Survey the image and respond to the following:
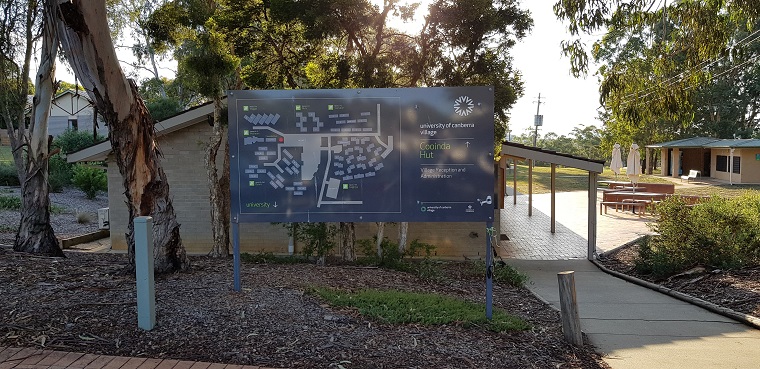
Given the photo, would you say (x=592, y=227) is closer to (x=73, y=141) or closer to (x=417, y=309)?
(x=417, y=309)

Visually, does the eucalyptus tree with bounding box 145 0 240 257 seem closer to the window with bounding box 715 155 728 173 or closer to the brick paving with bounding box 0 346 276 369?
the brick paving with bounding box 0 346 276 369

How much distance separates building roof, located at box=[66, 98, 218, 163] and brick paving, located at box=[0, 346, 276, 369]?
9.69 meters

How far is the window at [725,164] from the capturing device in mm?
38300

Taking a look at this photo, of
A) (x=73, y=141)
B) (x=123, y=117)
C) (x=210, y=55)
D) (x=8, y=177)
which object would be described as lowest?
(x=8, y=177)

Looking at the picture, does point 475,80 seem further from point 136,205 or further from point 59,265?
point 59,265

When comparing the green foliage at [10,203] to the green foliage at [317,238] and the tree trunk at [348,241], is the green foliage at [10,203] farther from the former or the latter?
the tree trunk at [348,241]

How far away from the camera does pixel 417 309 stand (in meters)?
5.83

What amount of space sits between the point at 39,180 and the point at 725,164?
4227 centimetres

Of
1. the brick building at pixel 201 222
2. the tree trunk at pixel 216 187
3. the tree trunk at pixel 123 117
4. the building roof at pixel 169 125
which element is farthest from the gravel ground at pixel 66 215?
the tree trunk at pixel 123 117

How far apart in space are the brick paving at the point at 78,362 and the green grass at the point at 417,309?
163cm

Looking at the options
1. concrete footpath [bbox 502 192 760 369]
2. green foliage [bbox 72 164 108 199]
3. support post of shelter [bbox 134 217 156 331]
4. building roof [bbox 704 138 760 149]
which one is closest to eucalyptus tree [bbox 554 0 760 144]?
concrete footpath [bbox 502 192 760 369]

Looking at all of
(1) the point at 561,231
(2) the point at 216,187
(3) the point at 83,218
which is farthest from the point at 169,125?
(1) the point at 561,231

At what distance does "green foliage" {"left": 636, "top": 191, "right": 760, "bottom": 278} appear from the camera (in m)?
9.64

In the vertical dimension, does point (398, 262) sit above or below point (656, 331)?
above
